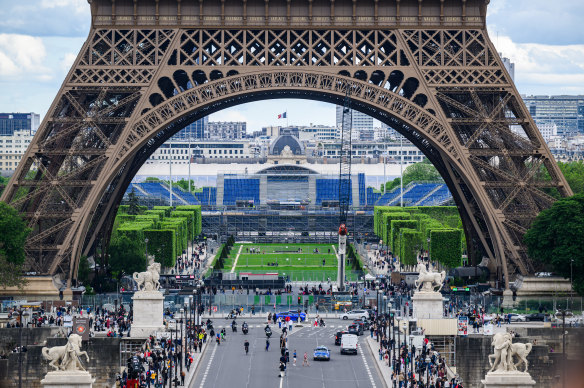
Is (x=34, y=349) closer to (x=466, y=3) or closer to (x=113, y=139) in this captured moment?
(x=113, y=139)

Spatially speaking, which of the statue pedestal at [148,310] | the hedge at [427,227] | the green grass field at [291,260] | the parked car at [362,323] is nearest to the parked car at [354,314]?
the parked car at [362,323]

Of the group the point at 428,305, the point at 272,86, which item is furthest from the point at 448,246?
the point at 428,305

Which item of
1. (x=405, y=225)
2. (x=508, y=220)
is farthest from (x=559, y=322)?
(x=405, y=225)

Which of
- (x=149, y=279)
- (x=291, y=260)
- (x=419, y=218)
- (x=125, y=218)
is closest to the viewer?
(x=149, y=279)

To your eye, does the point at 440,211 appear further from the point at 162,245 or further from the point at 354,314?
the point at 354,314

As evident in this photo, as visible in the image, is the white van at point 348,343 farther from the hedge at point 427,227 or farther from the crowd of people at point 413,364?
the hedge at point 427,227

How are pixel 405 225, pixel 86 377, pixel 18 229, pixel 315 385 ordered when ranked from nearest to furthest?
1. pixel 86 377
2. pixel 315 385
3. pixel 18 229
4. pixel 405 225
